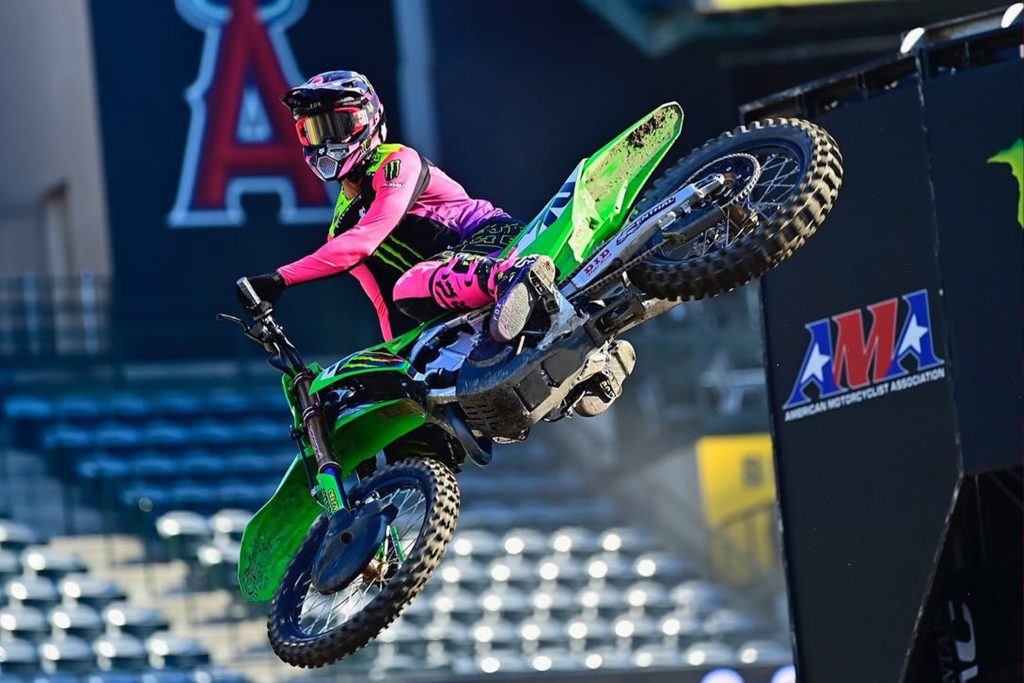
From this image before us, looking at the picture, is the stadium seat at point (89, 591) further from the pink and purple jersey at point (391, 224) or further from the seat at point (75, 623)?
the pink and purple jersey at point (391, 224)

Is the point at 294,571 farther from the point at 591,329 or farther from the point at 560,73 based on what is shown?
the point at 560,73

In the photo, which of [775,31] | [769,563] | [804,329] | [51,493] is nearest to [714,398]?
[769,563]

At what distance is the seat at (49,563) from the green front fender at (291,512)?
23.2ft

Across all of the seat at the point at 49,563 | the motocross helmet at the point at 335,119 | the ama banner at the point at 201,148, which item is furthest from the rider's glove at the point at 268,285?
the ama banner at the point at 201,148

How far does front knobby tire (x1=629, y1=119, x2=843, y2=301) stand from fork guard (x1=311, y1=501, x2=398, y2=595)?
1.12 m

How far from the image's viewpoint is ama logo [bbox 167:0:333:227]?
18.1 meters

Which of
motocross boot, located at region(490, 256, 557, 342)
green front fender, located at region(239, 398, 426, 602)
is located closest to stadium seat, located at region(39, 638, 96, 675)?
green front fender, located at region(239, 398, 426, 602)

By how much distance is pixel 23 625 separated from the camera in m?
13.5

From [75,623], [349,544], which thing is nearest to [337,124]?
[349,544]

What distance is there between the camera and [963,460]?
730 centimetres

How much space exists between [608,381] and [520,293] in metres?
0.48

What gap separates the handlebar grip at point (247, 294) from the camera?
688 cm

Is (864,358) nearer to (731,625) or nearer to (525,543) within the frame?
(731,625)

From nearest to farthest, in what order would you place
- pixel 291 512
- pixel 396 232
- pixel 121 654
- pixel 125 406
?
pixel 396 232, pixel 291 512, pixel 121 654, pixel 125 406
